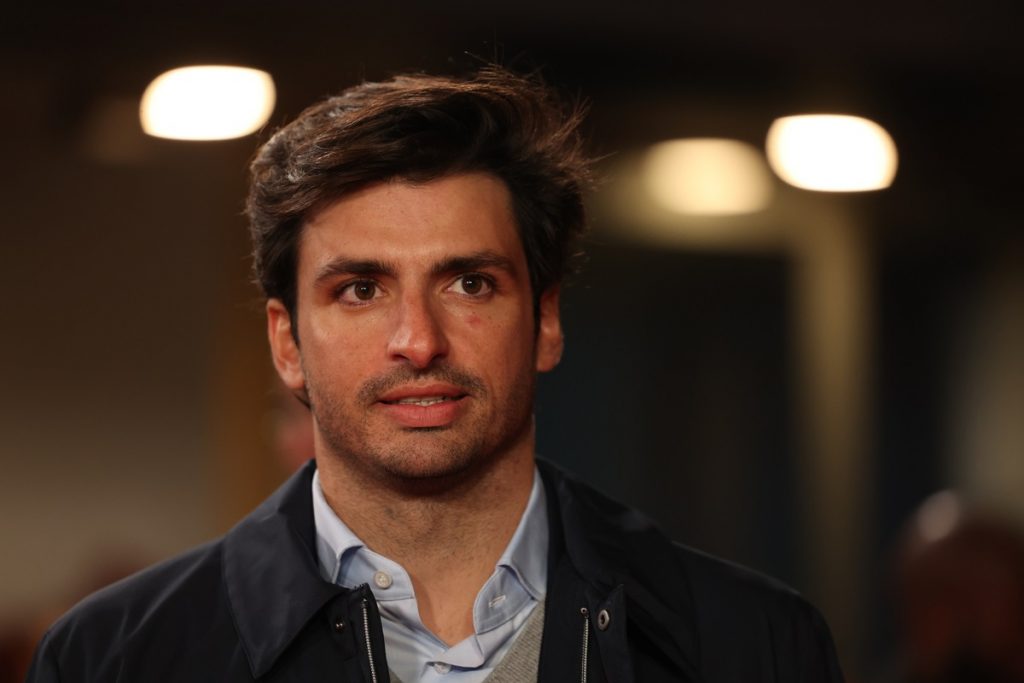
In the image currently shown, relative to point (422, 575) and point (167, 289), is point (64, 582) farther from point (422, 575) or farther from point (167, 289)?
point (422, 575)

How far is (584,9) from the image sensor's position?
4.48 metres

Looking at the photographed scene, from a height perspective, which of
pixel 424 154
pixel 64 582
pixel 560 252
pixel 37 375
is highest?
pixel 424 154

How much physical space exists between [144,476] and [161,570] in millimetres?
1837

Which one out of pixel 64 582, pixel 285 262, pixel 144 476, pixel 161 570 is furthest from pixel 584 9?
pixel 161 570

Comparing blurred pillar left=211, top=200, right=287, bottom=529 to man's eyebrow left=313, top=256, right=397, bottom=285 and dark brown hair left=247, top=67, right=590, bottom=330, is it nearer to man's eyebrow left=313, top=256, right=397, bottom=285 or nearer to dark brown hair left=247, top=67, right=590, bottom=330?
dark brown hair left=247, top=67, right=590, bottom=330

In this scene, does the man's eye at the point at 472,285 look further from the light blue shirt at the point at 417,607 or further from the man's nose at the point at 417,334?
the light blue shirt at the point at 417,607

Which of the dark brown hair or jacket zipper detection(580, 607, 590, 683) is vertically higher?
the dark brown hair

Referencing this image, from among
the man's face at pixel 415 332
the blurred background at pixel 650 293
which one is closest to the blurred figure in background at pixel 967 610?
the blurred background at pixel 650 293

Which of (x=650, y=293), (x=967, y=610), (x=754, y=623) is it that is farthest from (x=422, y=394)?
(x=650, y=293)

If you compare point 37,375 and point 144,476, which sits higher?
point 37,375

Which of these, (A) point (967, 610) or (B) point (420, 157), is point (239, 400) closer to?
(A) point (967, 610)

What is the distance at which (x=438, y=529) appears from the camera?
208 centimetres

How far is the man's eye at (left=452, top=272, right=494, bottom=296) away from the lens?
2.07m

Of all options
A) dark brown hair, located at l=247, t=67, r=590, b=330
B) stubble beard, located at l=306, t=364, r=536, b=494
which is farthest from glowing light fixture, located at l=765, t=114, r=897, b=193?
stubble beard, located at l=306, t=364, r=536, b=494
